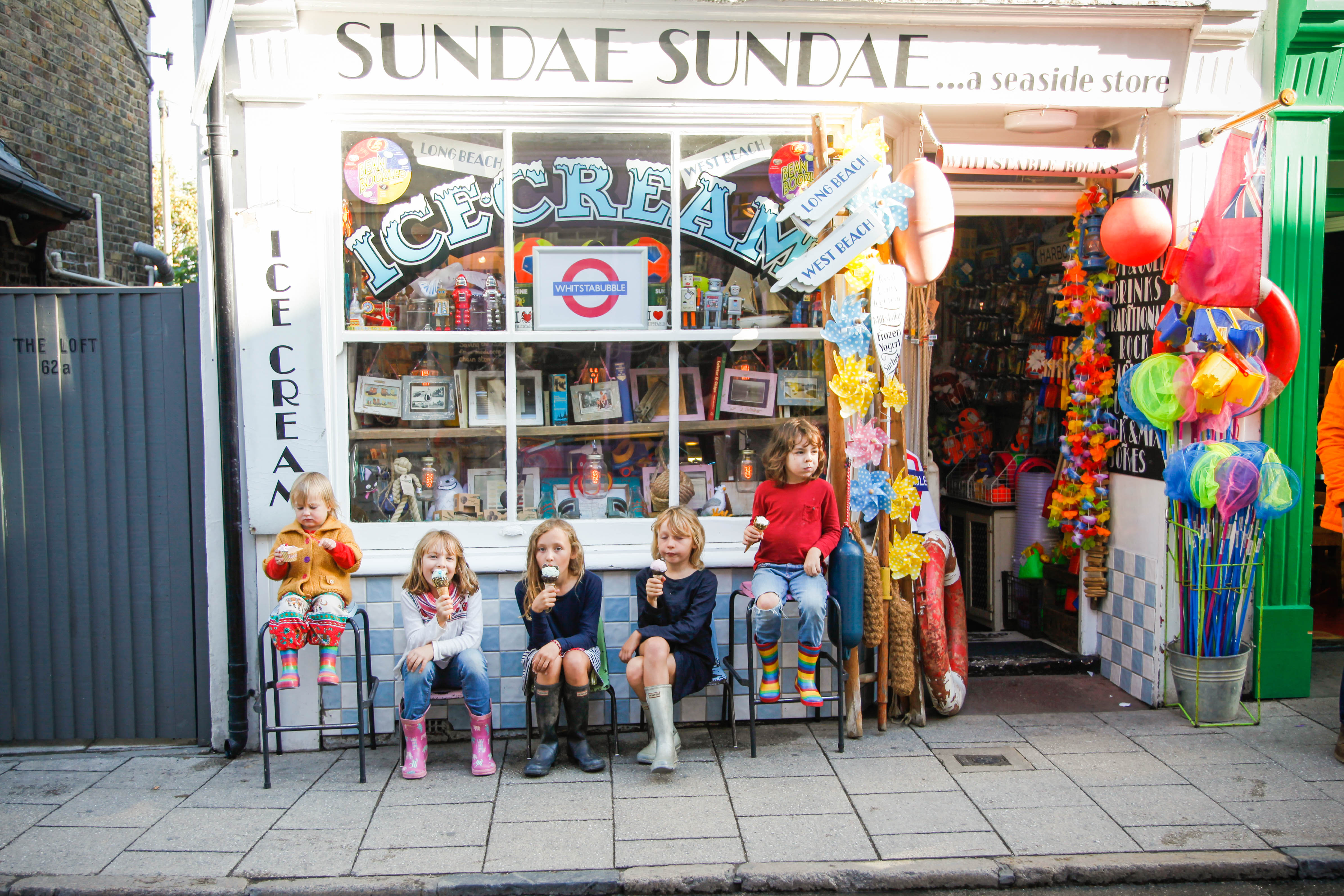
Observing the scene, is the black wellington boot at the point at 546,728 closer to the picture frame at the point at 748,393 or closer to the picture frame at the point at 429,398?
the picture frame at the point at 429,398

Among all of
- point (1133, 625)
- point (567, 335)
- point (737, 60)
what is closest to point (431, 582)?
point (567, 335)

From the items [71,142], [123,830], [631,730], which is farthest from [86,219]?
[631,730]

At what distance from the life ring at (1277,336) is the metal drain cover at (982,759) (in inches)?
91.2

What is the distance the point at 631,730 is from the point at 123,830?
236cm

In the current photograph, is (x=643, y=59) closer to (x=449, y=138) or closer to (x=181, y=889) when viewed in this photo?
(x=449, y=138)

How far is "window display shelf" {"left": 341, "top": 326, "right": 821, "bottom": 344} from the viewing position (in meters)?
5.10

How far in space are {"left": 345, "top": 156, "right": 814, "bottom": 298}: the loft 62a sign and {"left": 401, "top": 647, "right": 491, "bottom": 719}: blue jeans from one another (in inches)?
78.9

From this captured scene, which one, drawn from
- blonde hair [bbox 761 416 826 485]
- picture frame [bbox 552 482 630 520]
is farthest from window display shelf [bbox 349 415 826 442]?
blonde hair [bbox 761 416 826 485]

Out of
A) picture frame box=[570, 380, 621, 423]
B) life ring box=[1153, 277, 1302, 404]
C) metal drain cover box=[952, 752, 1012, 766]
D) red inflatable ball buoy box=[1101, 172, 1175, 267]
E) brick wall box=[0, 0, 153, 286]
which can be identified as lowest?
metal drain cover box=[952, 752, 1012, 766]

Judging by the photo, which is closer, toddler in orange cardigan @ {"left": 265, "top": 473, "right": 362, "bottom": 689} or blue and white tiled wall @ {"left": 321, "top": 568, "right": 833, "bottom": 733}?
toddler in orange cardigan @ {"left": 265, "top": 473, "right": 362, "bottom": 689}

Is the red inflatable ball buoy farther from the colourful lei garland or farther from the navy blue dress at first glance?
the navy blue dress

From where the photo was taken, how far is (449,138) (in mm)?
5098

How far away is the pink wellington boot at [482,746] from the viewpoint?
4543mm

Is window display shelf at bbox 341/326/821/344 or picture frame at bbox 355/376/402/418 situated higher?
window display shelf at bbox 341/326/821/344
